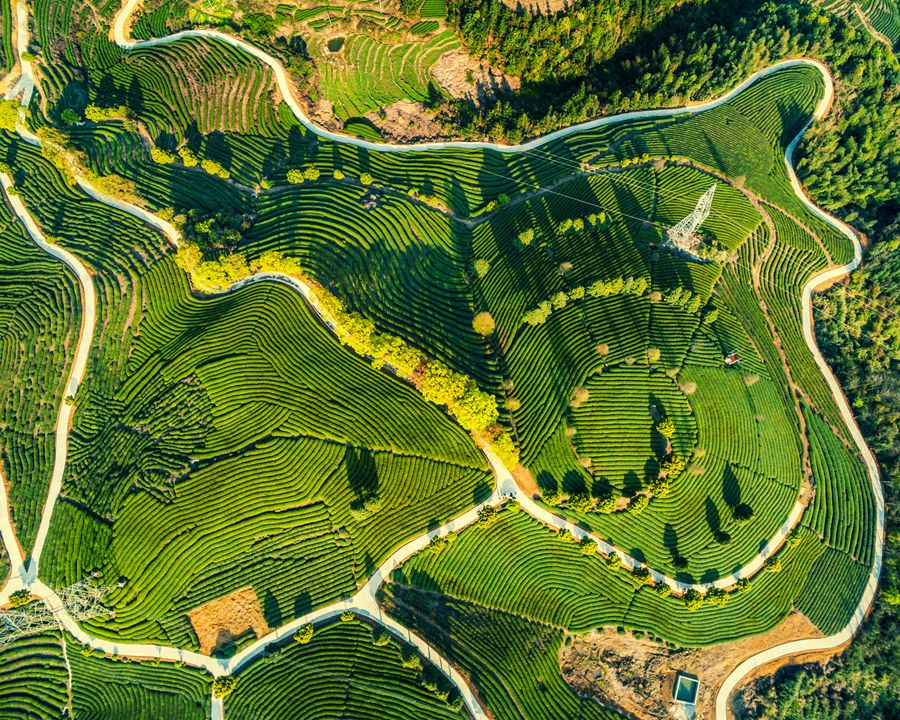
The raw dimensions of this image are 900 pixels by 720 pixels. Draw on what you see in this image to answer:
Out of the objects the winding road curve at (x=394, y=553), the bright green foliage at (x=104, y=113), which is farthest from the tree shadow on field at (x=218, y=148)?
the winding road curve at (x=394, y=553)

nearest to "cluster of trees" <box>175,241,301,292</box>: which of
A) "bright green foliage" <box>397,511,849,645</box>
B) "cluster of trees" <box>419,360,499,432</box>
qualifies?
"cluster of trees" <box>419,360,499,432</box>

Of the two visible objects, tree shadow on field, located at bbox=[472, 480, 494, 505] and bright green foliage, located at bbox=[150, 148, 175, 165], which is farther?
bright green foliage, located at bbox=[150, 148, 175, 165]

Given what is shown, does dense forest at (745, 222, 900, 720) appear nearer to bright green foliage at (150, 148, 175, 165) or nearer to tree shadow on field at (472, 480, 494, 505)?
tree shadow on field at (472, 480, 494, 505)

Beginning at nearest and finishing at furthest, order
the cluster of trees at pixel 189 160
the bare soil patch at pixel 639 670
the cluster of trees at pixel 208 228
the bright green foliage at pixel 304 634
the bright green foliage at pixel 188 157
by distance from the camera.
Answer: the bright green foliage at pixel 304 634, the bare soil patch at pixel 639 670, the cluster of trees at pixel 208 228, the cluster of trees at pixel 189 160, the bright green foliage at pixel 188 157

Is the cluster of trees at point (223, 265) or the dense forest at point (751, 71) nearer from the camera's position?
the cluster of trees at point (223, 265)

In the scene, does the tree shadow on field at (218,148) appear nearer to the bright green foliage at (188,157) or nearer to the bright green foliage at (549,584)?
the bright green foliage at (188,157)
